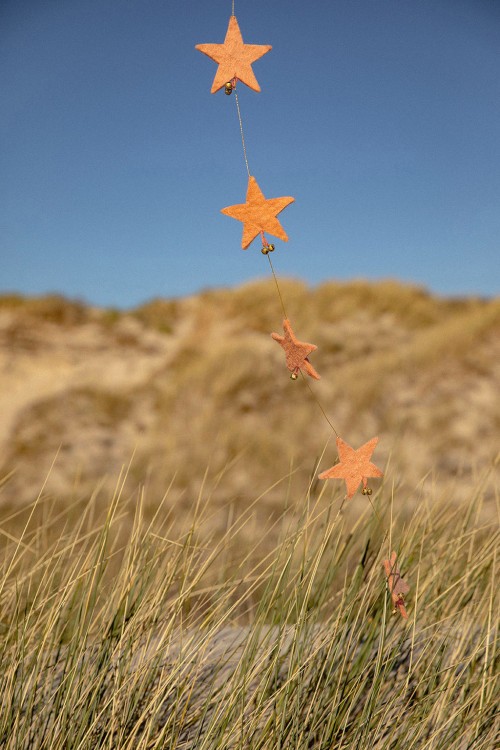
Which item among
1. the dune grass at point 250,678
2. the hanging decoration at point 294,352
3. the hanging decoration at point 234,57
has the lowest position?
the dune grass at point 250,678

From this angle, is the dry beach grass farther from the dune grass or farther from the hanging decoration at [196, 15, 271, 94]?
the hanging decoration at [196, 15, 271, 94]

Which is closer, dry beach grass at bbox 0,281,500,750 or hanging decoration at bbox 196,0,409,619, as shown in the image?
hanging decoration at bbox 196,0,409,619

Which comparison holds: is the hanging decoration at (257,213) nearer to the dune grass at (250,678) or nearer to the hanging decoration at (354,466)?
the hanging decoration at (354,466)

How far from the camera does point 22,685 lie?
1418 mm


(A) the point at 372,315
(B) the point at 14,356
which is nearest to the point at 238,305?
(A) the point at 372,315

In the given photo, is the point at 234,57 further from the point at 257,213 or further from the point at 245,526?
the point at 245,526

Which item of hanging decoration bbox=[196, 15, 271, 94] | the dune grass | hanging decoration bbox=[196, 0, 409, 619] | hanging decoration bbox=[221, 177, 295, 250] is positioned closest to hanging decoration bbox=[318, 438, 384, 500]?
hanging decoration bbox=[196, 0, 409, 619]

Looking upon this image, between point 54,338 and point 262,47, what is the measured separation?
43.7 ft

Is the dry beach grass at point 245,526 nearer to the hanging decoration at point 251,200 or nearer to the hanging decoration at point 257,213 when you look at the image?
the hanging decoration at point 251,200

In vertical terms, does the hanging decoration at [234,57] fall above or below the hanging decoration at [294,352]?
above

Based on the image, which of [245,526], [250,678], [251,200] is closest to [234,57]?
[251,200]

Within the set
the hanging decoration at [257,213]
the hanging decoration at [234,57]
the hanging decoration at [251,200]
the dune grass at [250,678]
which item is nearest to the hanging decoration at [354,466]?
the hanging decoration at [251,200]

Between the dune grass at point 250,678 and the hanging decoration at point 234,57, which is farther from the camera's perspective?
the dune grass at point 250,678

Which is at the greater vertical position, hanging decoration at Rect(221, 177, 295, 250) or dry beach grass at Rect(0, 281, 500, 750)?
hanging decoration at Rect(221, 177, 295, 250)
